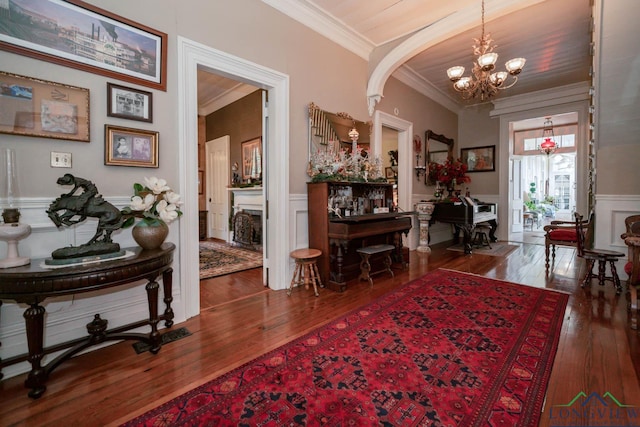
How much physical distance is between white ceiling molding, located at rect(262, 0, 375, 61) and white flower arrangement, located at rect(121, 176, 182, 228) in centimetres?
252

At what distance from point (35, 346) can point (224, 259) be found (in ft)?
11.0


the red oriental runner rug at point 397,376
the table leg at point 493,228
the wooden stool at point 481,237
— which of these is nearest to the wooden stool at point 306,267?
the red oriental runner rug at point 397,376

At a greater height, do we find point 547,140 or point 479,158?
point 547,140

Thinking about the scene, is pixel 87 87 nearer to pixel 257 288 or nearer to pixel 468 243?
pixel 257 288

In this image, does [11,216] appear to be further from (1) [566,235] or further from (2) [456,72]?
(1) [566,235]

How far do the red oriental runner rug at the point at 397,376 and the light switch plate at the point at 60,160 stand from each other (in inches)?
69.9

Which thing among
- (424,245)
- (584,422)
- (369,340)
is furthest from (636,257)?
(424,245)

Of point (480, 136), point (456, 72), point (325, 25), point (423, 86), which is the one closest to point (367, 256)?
point (456, 72)

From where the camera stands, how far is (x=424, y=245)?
226 inches

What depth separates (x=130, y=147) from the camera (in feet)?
7.50

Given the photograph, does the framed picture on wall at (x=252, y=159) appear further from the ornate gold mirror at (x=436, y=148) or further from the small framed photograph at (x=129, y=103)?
the ornate gold mirror at (x=436, y=148)

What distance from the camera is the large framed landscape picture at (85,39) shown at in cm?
184

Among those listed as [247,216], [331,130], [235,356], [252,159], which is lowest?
[235,356]

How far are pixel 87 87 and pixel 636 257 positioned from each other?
488 cm
